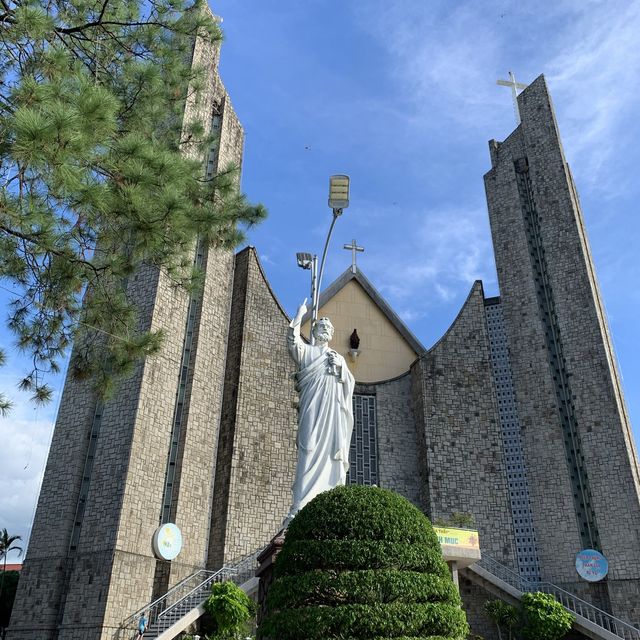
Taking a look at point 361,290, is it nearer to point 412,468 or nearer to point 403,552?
point 412,468

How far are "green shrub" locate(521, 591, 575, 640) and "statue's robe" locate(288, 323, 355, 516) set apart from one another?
6588 millimetres

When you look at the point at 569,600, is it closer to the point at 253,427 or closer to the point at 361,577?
the point at 253,427

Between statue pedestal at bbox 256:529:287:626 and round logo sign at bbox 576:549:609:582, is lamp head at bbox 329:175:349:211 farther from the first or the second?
round logo sign at bbox 576:549:609:582

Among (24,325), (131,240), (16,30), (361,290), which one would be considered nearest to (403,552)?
(131,240)

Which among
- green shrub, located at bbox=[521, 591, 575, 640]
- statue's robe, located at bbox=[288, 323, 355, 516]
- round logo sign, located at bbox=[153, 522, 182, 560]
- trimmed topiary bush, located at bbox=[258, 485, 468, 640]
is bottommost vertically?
green shrub, located at bbox=[521, 591, 575, 640]

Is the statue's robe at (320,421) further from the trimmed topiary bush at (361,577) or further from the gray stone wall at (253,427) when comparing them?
the gray stone wall at (253,427)

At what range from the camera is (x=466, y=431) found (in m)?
17.9

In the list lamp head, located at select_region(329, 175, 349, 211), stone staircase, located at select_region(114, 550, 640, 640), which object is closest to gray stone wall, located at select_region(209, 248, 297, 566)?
stone staircase, located at select_region(114, 550, 640, 640)

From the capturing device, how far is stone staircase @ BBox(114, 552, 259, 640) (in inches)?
476

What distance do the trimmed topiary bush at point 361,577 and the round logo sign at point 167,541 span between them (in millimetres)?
9404

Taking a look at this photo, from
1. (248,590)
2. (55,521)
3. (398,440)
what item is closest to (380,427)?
(398,440)

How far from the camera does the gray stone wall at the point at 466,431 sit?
1661 cm

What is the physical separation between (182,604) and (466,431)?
8.60 metres

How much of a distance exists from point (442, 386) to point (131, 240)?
44.8ft
